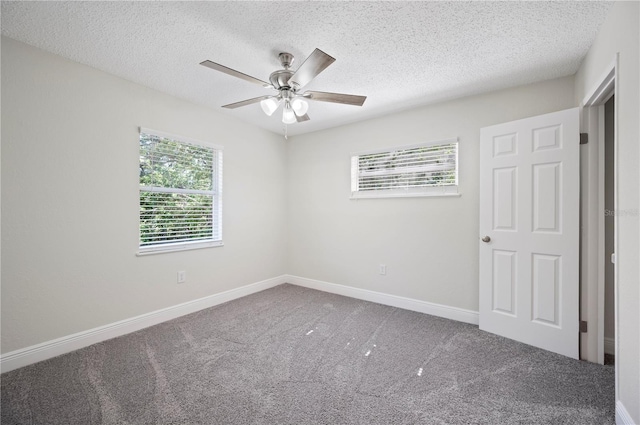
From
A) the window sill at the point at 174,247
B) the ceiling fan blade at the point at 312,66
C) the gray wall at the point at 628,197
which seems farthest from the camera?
the window sill at the point at 174,247

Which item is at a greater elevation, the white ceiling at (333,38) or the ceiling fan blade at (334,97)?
the white ceiling at (333,38)

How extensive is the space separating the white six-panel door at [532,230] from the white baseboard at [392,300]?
25 centimetres

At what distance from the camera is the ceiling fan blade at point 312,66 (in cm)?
158

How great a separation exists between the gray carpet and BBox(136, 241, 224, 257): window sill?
76 cm

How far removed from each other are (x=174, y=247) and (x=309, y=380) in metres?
2.06

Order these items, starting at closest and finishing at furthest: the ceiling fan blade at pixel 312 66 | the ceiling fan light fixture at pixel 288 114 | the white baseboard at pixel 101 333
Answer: the ceiling fan blade at pixel 312 66
the white baseboard at pixel 101 333
the ceiling fan light fixture at pixel 288 114

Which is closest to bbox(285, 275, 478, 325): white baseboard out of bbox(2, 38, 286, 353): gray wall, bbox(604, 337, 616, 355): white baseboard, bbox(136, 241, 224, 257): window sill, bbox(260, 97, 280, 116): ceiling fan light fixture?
bbox(604, 337, 616, 355): white baseboard

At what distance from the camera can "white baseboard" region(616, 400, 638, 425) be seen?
1392mm

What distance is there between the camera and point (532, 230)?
2.41m

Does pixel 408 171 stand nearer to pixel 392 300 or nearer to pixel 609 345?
pixel 392 300

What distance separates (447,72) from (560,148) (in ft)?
3.74

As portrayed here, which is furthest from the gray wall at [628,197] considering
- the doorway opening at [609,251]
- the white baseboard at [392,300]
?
the white baseboard at [392,300]

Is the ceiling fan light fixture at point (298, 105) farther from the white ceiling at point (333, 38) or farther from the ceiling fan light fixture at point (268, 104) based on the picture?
the white ceiling at point (333, 38)

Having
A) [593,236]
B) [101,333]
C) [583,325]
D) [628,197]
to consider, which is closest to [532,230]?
[593,236]
